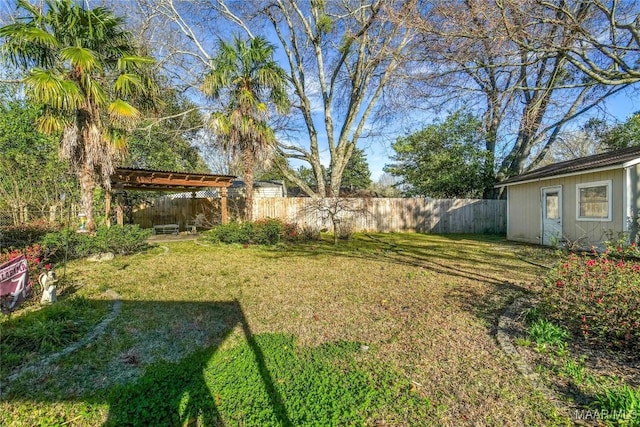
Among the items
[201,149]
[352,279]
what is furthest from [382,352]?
[201,149]

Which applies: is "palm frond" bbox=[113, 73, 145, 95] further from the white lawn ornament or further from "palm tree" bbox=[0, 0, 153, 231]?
the white lawn ornament

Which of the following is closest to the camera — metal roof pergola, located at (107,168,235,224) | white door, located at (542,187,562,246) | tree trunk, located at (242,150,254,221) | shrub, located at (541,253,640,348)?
shrub, located at (541,253,640,348)

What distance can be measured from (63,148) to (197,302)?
18.8 ft

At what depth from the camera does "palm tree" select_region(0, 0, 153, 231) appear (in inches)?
255

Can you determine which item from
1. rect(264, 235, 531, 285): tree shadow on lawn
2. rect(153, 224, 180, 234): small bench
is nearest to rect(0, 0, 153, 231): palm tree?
rect(264, 235, 531, 285): tree shadow on lawn

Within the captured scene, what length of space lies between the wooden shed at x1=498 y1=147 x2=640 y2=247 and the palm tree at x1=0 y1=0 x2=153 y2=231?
1075cm

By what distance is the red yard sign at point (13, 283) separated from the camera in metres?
3.78

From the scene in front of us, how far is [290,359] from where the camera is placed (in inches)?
118

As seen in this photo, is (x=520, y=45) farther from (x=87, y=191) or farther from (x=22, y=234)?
(x=22, y=234)

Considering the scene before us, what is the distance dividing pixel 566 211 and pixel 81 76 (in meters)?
13.7

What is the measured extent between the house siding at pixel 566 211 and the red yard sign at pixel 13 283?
32.8 ft

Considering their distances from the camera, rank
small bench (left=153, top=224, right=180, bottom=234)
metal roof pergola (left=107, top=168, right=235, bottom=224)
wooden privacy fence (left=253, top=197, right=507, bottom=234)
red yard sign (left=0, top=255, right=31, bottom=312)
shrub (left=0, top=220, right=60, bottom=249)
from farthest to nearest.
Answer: wooden privacy fence (left=253, top=197, right=507, bottom=234) → small bench (left=153, top=224, right=180, bottom=234) → metal roof pergola (left=107, top=168, right=235, bottom=224) → shrub (left=0, top=220, right=60, bottom=249) → red yard sign (left=0, top=255, right=31, bottom=312)

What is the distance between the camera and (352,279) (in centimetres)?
599

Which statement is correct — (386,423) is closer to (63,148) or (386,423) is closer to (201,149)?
(63,148)
